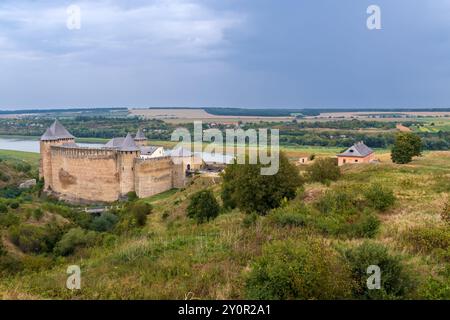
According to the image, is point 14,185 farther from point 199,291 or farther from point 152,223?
point 199,291

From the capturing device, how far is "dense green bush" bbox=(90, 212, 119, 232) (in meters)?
24.8

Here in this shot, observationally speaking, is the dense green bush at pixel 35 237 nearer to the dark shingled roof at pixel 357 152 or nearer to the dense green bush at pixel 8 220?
the dense green bush at pixel 8 220

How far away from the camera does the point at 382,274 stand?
6105 millimetres

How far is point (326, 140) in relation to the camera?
6681cm

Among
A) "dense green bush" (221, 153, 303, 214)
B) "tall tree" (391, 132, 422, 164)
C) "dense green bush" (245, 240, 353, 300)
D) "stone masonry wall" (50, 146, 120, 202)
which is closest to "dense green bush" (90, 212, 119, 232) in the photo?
"stone masonry wall" (50, 146, 120, 202)

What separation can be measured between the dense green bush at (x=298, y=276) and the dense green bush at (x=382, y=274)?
0.60 ft

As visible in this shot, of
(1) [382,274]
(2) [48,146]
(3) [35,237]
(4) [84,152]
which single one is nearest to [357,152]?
(3) [35,237]

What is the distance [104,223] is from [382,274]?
843 inches

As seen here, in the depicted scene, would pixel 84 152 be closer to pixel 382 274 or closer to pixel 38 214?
pixel 38 214

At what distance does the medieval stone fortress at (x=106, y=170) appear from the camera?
116 ft

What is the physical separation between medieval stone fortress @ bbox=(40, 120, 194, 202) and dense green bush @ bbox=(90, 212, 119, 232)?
8.61m

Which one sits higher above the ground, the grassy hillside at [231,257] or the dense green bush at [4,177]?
the grassy hillside at [231,257]

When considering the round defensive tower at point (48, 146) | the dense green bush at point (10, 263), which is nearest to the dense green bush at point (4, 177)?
the round defensive tower at point (48, 146)
